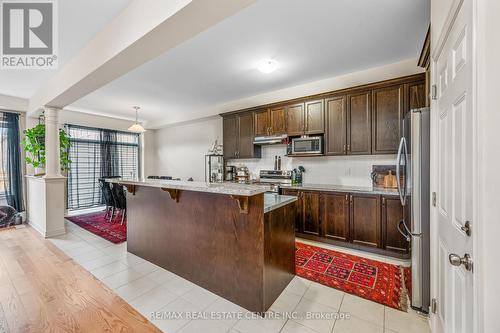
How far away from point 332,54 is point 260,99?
6.43ft

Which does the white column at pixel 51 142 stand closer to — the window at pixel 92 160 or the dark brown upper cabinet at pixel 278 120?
the window at pixel 92 160

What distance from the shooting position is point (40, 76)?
3621mm

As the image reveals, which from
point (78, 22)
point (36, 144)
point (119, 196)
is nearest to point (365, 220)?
point (78, 22)

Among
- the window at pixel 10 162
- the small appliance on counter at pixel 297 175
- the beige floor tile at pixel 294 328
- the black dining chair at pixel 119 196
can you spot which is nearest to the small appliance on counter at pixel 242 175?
the small appliance on counter at pixel 297 175

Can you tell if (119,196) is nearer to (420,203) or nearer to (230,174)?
(230,174)

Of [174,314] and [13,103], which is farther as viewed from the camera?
[13,103]

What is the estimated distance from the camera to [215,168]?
5.53 m

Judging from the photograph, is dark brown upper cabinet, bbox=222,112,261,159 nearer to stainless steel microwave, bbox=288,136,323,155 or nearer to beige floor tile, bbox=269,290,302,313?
stainless steel microwave, bbox=288,136,323,155

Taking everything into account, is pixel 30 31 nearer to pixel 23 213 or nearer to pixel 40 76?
pixel 40 76

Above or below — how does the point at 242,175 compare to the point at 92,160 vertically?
below

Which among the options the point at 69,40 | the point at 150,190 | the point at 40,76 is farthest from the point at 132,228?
the point at 40,76

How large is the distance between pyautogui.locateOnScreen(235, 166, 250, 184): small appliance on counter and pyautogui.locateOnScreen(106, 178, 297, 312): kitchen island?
7.57 feet

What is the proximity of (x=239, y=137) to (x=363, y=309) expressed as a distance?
145 inches

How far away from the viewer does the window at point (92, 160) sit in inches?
231
